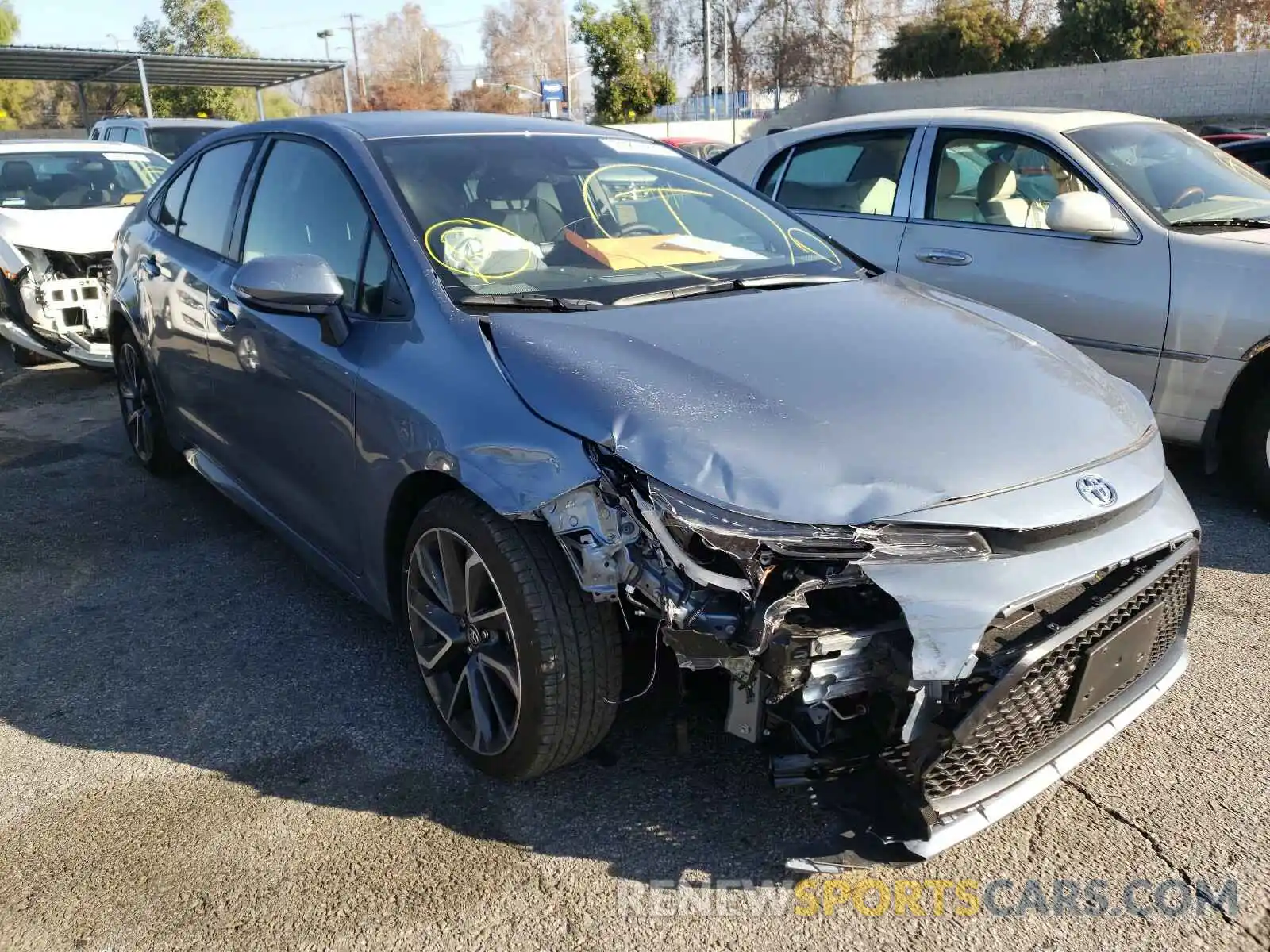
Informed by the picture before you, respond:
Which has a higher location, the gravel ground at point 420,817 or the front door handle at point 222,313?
the front door handle at point 222,313

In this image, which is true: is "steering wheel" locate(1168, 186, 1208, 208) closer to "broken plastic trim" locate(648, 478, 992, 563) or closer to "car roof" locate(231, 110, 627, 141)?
"car roof" locate(231, 110, 627, 141)

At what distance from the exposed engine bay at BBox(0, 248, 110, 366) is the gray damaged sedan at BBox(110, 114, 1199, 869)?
4249mm

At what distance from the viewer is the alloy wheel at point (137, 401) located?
195 inches

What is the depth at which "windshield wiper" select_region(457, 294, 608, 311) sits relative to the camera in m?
2.74

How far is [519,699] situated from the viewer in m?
2.45

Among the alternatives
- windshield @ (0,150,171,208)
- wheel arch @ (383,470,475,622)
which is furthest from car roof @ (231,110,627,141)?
windshield @ (0,150,171,208)

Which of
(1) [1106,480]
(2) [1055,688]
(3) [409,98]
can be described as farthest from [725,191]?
(3) [409,98]

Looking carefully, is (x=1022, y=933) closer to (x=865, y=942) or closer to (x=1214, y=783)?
(x=865, y=942)

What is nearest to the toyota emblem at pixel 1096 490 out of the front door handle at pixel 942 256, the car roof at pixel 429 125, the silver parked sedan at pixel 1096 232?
the car roof at pixel 429 125

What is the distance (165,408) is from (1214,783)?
436cm

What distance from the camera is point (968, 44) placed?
4156 centimetres

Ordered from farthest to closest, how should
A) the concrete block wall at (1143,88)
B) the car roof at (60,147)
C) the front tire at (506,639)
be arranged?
the concrete block wall at (1143,88) → the car roof at (60,147) → the front tire at (506,639)

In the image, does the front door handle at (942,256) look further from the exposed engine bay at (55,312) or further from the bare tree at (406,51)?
the bare tree at (406,51)

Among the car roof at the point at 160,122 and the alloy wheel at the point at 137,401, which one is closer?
the alloy wheel at the point at 137,401
